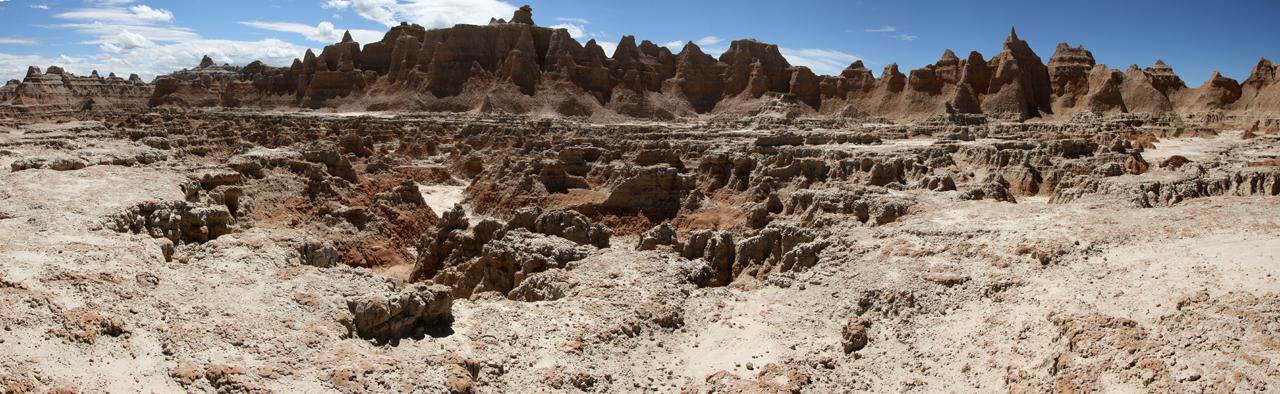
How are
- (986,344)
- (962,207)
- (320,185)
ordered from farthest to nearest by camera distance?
(320,185), (962,207), (986,344)

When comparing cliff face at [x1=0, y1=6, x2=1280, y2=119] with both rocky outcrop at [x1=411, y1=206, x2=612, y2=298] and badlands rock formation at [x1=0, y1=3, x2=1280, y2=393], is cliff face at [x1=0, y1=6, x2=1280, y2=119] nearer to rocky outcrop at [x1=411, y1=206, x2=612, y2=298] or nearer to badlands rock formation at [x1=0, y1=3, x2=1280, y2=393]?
badlands rock formation at [x1=0, y1=3, x2=1280, y2=393]

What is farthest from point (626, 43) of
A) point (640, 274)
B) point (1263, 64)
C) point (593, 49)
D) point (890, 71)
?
point (640, 274)

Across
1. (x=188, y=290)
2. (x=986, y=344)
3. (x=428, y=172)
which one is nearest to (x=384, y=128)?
(x=428, y=172)

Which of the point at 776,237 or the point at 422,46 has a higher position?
the point at 422,46

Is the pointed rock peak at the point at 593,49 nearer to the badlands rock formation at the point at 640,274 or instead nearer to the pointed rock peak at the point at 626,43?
the pointed rock peak at the point at 626,43

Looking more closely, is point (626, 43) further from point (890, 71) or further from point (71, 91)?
point (71, 91)

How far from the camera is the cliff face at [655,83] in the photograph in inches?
2889

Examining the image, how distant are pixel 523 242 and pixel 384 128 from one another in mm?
44990

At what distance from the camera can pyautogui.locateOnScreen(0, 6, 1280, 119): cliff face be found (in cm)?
7338

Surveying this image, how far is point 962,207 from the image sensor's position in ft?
62.4

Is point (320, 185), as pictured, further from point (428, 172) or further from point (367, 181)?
point (428, 172)

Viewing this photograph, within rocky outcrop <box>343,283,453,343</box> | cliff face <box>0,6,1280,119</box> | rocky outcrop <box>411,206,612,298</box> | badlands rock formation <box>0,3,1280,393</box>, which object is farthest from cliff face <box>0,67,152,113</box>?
rocky outcrop <box>343,283,453,343</box>

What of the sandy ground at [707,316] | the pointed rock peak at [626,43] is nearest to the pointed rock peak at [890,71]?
the pointed rock peak at [626,43]

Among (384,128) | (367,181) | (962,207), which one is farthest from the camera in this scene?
(384,128)
